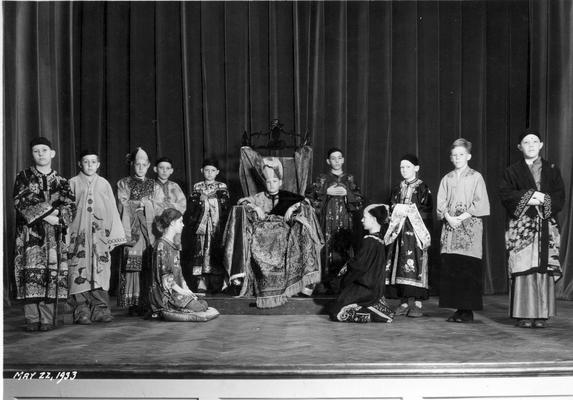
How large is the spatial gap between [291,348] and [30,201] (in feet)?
6.62

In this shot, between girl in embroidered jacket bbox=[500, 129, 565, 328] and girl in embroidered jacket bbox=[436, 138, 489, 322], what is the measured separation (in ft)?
0.71

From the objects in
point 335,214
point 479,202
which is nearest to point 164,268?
point 335,214

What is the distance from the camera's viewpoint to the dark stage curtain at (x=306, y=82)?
252 inches

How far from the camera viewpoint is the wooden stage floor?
330cm

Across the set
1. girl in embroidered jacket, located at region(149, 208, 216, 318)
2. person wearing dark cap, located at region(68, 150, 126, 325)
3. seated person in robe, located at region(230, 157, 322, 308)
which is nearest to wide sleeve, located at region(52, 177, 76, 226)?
person wearing dark cap, located at region(68, 150, 126, 325)

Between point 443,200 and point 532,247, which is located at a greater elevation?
point 443,200

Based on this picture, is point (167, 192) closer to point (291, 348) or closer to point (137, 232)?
point (137, 232)

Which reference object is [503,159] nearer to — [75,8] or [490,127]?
[490,127]

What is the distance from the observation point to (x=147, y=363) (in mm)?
3340

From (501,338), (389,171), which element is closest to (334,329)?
(501,338)

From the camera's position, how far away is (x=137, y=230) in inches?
A: 204

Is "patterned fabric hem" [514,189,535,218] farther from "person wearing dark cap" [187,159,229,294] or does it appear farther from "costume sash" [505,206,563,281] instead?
"person wearing dark cap" [187,159,229,294]

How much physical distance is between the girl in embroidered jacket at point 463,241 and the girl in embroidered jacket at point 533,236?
216mm

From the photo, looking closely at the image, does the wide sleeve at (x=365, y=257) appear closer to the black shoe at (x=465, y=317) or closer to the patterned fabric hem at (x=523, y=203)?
the black shoe at (x=465, y=317)
